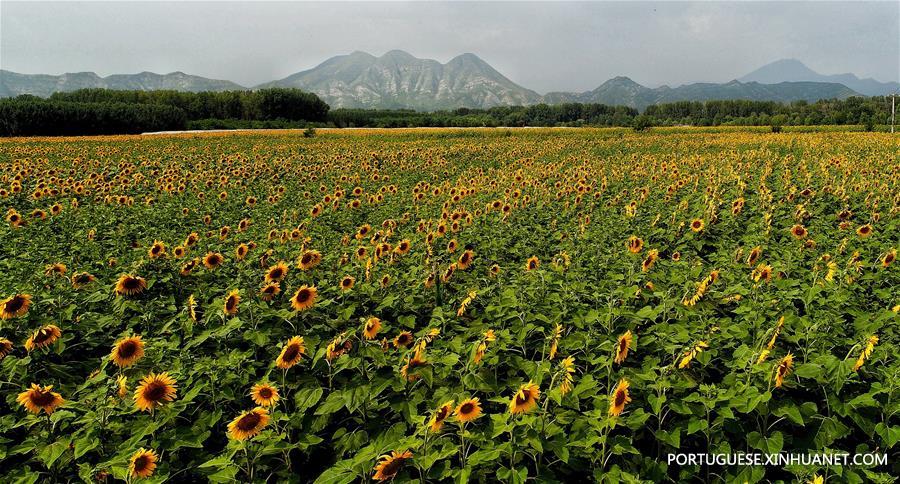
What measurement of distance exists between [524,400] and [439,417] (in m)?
0.45

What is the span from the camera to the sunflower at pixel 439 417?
222 centimetres

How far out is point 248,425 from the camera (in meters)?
2.36

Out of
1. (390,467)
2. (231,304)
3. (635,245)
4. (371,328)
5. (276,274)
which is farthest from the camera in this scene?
(635,245)

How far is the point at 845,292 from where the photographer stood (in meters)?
3.84

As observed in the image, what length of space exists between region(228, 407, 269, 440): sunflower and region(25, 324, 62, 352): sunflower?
73.3 inches

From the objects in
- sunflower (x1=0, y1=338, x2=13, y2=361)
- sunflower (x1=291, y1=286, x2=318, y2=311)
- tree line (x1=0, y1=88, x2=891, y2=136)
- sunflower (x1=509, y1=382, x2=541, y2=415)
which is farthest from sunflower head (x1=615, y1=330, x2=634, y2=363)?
tree line (x1=0, y1=88, x2=891, y2=136)

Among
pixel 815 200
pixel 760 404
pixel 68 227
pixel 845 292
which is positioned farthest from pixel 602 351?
pixel 68 227

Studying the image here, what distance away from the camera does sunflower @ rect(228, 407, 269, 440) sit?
7.66 ft

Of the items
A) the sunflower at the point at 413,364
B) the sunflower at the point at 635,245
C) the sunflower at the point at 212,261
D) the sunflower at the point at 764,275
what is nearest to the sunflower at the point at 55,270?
the sunflower at the point at 212,261

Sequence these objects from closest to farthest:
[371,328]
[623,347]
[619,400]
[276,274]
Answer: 1. [619,400]
2. [623,347]
3. [371,328]
4. [276,274]

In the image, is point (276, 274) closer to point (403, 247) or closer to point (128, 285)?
point (128, 285)

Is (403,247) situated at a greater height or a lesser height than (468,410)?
greater

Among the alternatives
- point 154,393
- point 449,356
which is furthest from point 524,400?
point 154,393

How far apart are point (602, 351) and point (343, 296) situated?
2.32 meters
